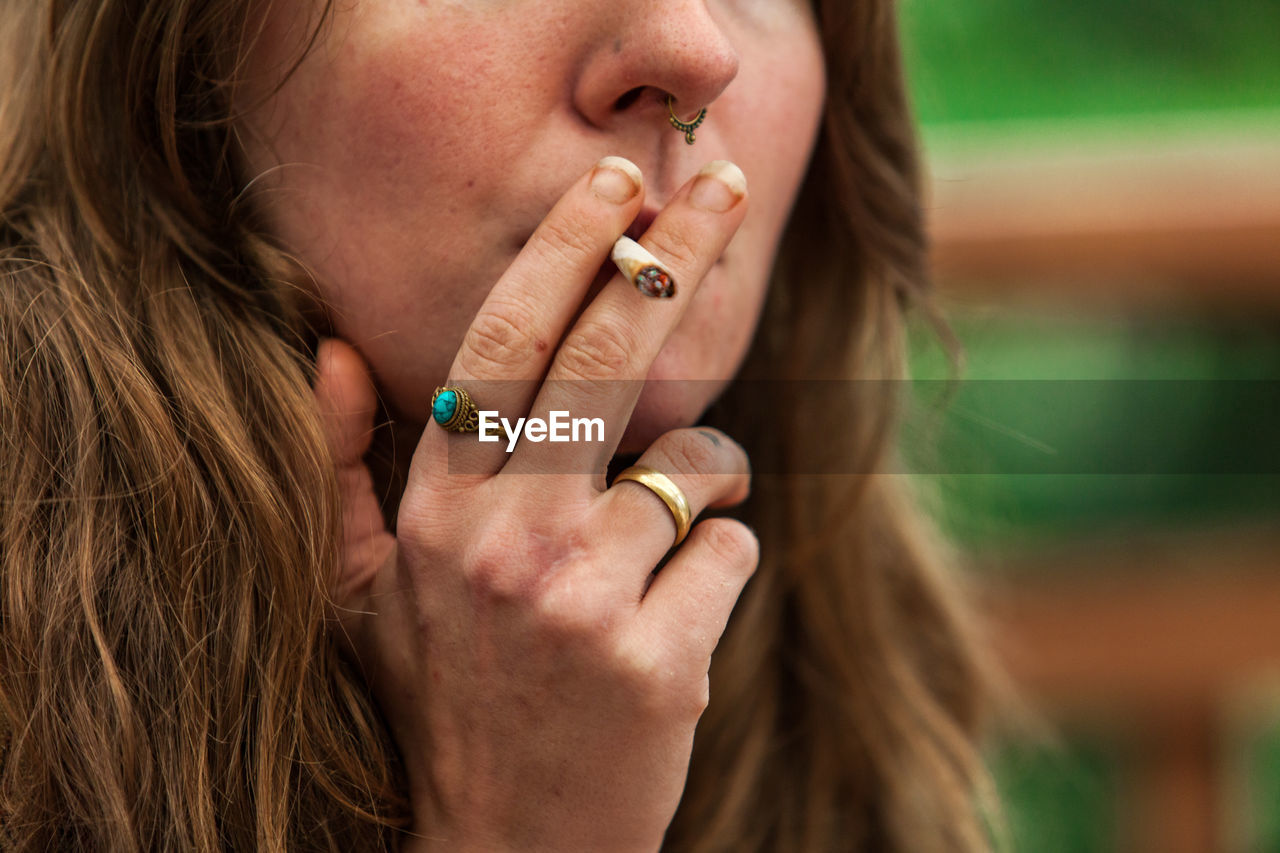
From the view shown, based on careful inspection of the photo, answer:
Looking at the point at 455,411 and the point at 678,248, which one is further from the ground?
the point at 678,248

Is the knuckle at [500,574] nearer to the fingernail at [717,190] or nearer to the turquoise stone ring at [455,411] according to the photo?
the turquoise stone ring at [455,411]

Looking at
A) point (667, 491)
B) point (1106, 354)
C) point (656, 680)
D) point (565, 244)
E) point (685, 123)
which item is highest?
point (1106, 354)

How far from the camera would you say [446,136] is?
0.68 metres

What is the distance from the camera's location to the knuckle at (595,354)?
2.16 ft

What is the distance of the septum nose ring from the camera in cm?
71

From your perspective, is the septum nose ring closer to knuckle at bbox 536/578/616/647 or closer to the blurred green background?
knuckle at bbox 536/578/616/647

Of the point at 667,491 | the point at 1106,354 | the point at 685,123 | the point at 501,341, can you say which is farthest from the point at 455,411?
the point at 1106,354

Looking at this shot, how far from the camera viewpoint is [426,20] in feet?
2.21

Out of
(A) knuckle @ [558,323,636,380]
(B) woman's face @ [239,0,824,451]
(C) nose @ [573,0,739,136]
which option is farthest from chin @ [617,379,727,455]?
(C) nose @ [573,0,739,136]

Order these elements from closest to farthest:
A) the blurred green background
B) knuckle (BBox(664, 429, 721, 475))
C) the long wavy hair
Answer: the long wavy hair < knuckle (BBox(664, 429, 721, 475)) < the blurred green background

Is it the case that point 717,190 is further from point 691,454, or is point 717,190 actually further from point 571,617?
point 571,617

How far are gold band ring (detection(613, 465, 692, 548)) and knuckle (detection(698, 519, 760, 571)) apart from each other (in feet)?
0.08

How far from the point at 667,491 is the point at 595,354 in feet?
0.38

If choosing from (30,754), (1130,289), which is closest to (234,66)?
(30,754)
